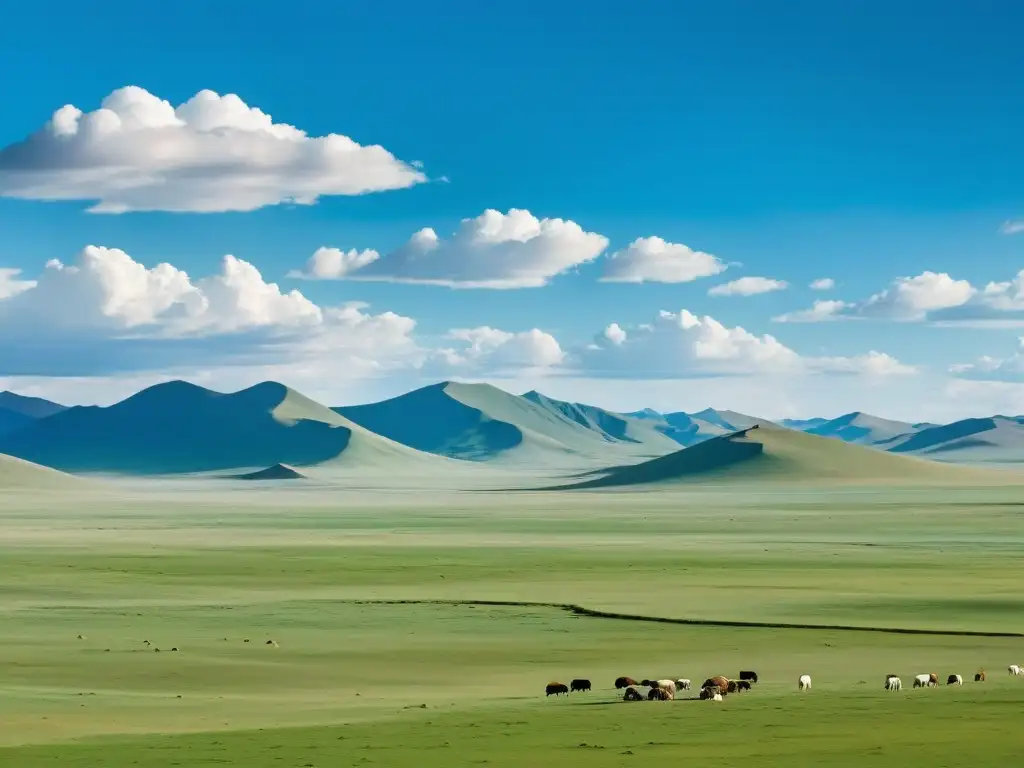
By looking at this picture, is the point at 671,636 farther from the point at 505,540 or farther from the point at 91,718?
the point at 505,540

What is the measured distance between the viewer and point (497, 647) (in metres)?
48.6

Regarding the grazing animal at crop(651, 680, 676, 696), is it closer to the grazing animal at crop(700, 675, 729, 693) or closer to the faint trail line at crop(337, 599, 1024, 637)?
the grazing animal at crop(700, 675, 729, 693)

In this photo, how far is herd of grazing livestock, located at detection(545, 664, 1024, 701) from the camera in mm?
35094

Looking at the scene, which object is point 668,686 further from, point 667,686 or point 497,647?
point 497,647

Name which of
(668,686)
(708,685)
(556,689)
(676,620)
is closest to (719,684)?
(708,685)

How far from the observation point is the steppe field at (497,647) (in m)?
28.5

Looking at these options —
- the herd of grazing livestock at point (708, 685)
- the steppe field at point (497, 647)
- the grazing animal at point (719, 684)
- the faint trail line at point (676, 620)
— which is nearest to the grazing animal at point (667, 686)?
the herd of grazing livestock at point (708, 685)

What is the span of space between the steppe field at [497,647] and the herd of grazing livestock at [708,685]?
1.59 ft

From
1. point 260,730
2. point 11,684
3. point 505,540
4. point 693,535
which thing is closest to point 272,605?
point 11,684

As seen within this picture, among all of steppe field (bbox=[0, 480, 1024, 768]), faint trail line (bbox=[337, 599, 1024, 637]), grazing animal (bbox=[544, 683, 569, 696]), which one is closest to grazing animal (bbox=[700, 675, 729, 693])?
steppe field (bbox=[0, 480, 1024, 768])

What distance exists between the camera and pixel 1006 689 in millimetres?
35000

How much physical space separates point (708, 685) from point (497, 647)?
14104mm

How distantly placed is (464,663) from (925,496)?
152m

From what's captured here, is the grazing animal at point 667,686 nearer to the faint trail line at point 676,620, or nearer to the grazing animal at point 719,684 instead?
the grazing animal at point 719,684
